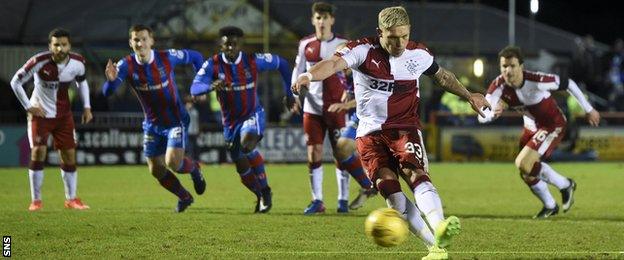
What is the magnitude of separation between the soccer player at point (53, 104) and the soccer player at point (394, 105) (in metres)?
7.01

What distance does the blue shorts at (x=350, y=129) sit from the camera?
15.5 m

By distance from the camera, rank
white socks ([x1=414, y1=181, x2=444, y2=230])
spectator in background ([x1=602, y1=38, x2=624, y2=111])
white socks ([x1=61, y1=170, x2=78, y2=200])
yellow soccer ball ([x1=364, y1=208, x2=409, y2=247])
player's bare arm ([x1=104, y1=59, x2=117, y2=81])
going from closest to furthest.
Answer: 1. yellow soccer ball ([x1=364, y1=208, x2=409, y2=247])
2. white socks ([x1=414, y1=181, x2=444, y2=230])
3. player's bare arm ([x1=104, y1=59, x2=117, y2=81])
4. white socks ([x1=61, y1=170, x2=78, y2=200])
5. spectator in background ([x1=602, y1=38, x2=624, y2=111])

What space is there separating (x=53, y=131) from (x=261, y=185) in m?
3.44

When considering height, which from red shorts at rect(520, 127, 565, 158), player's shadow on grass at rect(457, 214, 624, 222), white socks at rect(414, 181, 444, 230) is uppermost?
red shorts at rect(520, 127, 565, 158)

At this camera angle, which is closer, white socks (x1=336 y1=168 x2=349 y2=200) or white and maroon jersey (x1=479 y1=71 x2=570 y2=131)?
white and maroon jersey (x1=479 y1=71 x2=570 y2=131)

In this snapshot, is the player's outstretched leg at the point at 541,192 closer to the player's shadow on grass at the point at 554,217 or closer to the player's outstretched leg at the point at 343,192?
the player's shadow on grass at the point at 554,217

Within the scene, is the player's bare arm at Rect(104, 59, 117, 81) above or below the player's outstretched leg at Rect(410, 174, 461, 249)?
above

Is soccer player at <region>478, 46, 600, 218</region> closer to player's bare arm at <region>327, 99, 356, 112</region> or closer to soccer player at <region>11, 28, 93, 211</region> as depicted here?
player's bare arm at <region>327, 99, 356, 112</region>

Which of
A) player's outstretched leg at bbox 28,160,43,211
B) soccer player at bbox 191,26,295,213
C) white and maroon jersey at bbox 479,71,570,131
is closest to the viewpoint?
soccer player at bbox 191,26,295,213

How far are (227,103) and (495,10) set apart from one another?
35867 millimetres

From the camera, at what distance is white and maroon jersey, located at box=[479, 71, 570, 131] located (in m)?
15.3

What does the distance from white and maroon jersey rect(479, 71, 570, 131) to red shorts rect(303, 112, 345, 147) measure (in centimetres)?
203

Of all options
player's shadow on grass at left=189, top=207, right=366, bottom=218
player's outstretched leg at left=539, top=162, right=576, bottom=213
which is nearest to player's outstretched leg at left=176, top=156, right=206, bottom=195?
player's shadow on grass at left=189, top=207, right=366, bottom=218

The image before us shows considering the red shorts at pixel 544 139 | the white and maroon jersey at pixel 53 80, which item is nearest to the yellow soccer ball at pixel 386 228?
the red shorts at pixel 544 139
